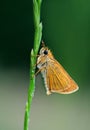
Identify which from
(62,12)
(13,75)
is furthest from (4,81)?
(62,12)

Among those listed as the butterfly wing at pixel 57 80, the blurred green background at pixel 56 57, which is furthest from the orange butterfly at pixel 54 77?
the blurred green background at pixel 56 57

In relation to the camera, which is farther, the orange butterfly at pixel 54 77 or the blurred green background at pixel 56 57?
the blurred green background at pixel 56 57

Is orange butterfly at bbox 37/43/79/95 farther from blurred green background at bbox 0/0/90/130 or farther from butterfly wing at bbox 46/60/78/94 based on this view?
blurred green background at bbox 0/0/90/130

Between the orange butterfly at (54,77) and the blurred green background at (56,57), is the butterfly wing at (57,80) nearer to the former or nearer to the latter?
the orange butterfly at (54,77)

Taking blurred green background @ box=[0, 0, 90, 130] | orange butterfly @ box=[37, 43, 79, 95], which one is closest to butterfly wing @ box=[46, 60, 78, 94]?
orange butterfly @ box=[37, 43, 79, 95]

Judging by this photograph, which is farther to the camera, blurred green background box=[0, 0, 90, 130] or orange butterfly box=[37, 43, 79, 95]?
blurred green background box=[0, 0, 90, 130]

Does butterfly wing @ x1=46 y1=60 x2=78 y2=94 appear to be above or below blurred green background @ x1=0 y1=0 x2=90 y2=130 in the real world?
below

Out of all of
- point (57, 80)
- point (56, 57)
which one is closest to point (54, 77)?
point (57, 80)

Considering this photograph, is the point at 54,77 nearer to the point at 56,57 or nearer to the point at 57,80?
the point at 57,80
